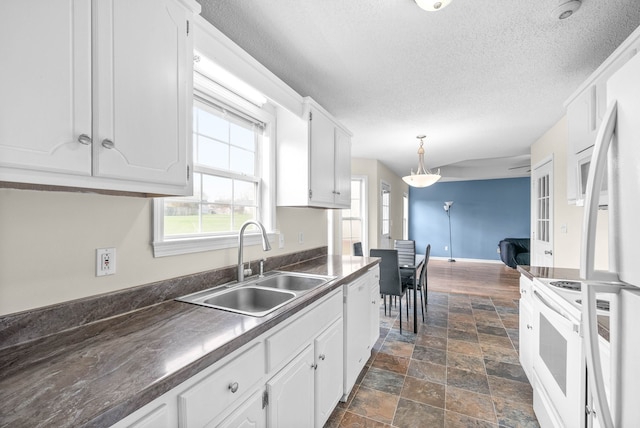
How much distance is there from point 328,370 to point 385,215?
4.68 metres

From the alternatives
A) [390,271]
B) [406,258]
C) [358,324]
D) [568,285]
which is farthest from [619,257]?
[406,258]

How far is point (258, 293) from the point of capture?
1.73 meters

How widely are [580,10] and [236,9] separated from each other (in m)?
1.85

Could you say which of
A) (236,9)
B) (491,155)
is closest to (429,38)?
(236,9)

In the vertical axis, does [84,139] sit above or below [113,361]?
above

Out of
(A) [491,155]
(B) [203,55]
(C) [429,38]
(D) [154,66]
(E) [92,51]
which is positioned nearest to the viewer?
(E) [92,51]

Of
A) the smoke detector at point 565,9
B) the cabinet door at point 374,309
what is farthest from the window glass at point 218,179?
the smoke detector at point 565,9

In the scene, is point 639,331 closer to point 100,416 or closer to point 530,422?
point 100,416

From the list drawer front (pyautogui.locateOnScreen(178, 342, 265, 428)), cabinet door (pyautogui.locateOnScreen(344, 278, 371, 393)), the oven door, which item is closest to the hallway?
cabinet door (pyautogui.locateOnScreen(344, 278, 371, 393))

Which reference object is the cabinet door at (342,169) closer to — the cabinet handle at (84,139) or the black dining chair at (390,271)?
the black dining chair at (390,271)

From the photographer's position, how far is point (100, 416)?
0.61 metres

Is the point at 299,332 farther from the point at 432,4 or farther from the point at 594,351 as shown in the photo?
the point at 432,4

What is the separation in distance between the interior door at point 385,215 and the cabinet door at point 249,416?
453 cm

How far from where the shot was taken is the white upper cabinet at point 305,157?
88.6 inches
